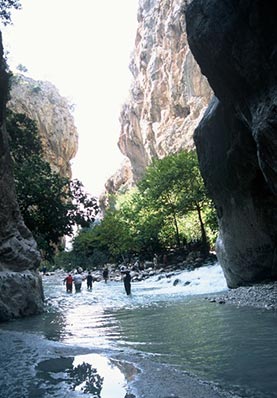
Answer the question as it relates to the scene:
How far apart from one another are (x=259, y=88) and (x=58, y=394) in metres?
9.37

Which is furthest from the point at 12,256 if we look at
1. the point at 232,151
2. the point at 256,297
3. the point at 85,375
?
the point at 85,375

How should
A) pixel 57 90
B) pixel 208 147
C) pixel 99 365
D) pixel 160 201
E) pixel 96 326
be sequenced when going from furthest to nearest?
pixel 57 90, pixel 160 201, pixel 208 147, pixel 96 326, pixel 99 365

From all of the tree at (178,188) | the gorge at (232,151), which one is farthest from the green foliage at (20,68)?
the gorge at (232,151)

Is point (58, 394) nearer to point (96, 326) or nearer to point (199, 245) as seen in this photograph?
point (96, 326)

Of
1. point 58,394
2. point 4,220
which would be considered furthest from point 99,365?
point 4,220

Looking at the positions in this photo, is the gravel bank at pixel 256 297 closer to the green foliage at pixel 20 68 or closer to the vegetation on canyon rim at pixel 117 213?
the vegetation on canyon rim at pixel 117 213

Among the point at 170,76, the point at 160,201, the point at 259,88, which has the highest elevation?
the point at 170,76

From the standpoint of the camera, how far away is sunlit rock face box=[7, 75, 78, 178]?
67.9m

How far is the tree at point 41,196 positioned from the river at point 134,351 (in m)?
9.82

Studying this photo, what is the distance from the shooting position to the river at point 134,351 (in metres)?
5.59

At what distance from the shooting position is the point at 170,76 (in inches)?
2527

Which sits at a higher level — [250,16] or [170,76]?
[170,76]

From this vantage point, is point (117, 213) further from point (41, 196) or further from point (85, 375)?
point (85, 375)

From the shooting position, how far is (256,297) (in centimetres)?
1406
